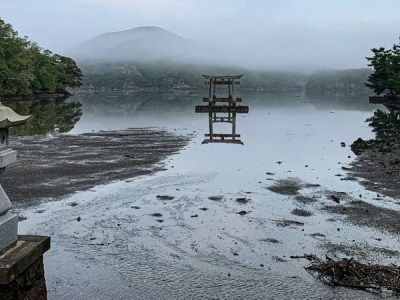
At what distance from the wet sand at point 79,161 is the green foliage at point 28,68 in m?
45.0

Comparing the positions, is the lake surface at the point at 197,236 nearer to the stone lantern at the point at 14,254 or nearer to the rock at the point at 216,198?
the rock at the point at 216,198

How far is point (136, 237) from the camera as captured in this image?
10.9 metres

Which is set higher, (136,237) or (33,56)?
(33,56)

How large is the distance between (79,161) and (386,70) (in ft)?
227

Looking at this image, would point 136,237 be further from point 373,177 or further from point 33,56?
point 33,56

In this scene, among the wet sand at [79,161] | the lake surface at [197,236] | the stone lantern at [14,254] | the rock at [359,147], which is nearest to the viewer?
the stone lantern at [14,254]

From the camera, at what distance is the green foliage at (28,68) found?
7169 cm

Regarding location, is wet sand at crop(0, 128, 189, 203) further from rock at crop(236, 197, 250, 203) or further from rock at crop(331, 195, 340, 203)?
rock at crop(331, 195, 340, 203)

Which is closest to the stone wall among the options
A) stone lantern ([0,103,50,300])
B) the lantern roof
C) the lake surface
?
stone lantern ([0,103,50,300])

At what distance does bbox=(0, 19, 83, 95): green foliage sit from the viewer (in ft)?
235

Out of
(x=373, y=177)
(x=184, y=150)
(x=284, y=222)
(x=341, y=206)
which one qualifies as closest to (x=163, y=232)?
(x=284, y=222)

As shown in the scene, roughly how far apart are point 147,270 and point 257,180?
945cm

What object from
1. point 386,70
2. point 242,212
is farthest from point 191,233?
point 386,70

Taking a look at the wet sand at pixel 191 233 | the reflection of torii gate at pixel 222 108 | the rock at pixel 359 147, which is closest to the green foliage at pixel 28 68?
the reflection of torii gate at pixel 222 108
